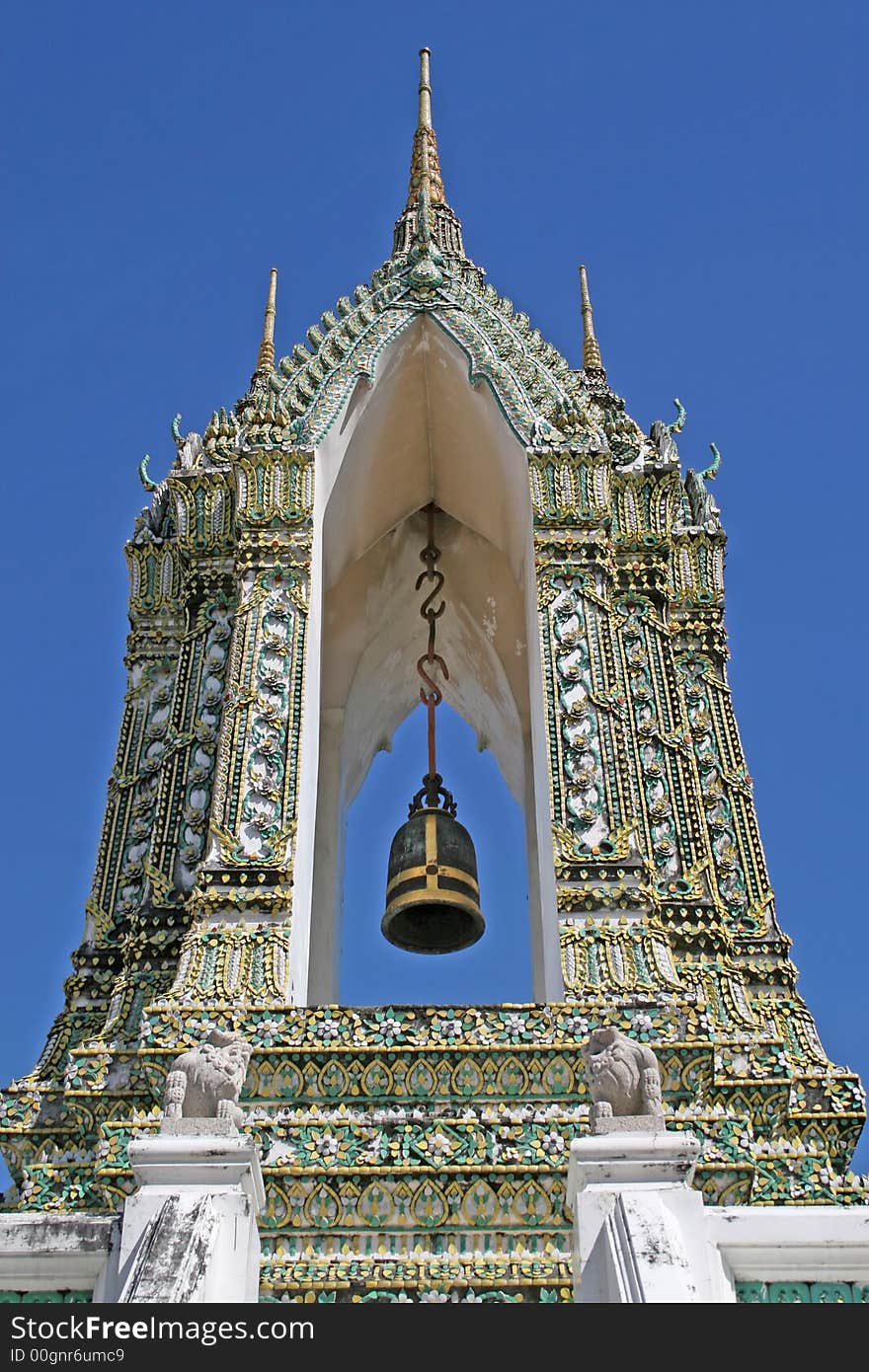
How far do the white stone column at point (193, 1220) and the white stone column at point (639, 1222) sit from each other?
1.22 meters

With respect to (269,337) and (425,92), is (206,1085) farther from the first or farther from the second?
(425,92)

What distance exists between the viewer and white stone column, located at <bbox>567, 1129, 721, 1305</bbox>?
19.6 ft

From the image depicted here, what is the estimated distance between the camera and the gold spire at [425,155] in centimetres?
1401

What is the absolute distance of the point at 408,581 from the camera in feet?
41.9

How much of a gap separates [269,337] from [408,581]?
7.37 feet

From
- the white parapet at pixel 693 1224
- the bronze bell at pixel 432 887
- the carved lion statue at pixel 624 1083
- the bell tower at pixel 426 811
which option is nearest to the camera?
the white parapet at pixel 693 1224

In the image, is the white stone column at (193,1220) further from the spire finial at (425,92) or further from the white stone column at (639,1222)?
the spire finial at (425,92)

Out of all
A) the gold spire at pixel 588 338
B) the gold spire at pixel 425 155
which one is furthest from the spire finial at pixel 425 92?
the gold spire at pixel 588 338

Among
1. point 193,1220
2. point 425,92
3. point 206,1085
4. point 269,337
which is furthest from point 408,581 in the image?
point 193,1220
